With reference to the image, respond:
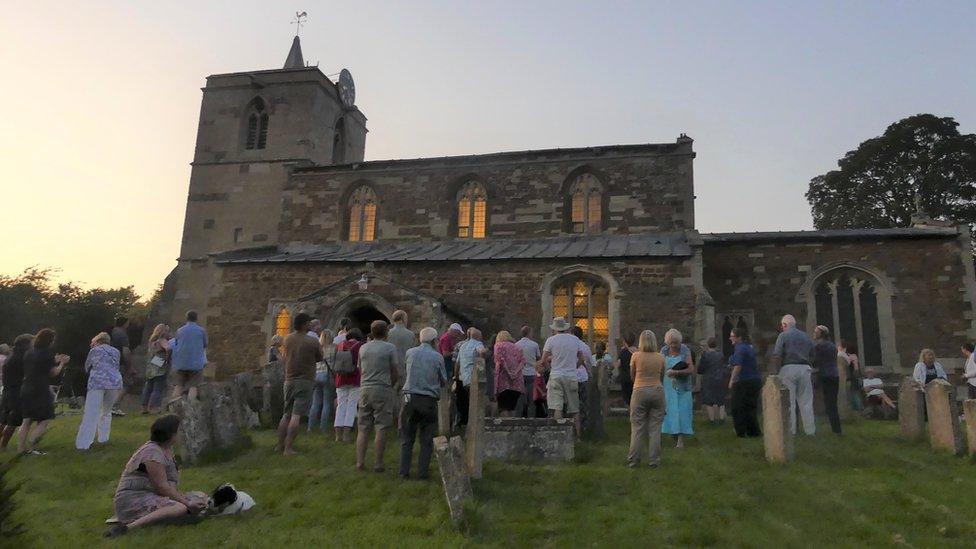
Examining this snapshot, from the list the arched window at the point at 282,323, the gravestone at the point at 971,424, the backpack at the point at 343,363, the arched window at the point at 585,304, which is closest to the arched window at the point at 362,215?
the arched window at the point at 282,323

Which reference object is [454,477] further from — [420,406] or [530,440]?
[530,440]

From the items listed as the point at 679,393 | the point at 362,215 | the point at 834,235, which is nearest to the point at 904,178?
the point at 834,235

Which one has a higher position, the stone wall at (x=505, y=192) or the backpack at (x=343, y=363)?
the stone wall at (x=505, y=192)

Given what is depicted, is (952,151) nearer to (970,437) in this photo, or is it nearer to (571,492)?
(970,437)

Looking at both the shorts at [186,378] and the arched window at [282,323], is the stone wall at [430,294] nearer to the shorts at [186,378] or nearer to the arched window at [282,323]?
the arched window at [282,323]

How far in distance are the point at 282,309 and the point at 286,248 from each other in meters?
4.69

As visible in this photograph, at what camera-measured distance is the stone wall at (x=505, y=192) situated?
21469 mm

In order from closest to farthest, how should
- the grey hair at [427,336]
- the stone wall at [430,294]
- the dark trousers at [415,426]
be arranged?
the dark trousers at [415,426]
the grey hair at [427,336]
the stone wall at [430,294]

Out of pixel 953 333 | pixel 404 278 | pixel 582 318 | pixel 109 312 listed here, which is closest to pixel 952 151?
pixel 953 333

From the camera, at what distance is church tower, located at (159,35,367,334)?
1065 inches

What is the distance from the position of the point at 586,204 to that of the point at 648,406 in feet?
46.9

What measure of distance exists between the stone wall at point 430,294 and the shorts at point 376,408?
359 inches

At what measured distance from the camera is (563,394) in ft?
33.3

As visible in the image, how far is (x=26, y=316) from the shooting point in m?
39.6
